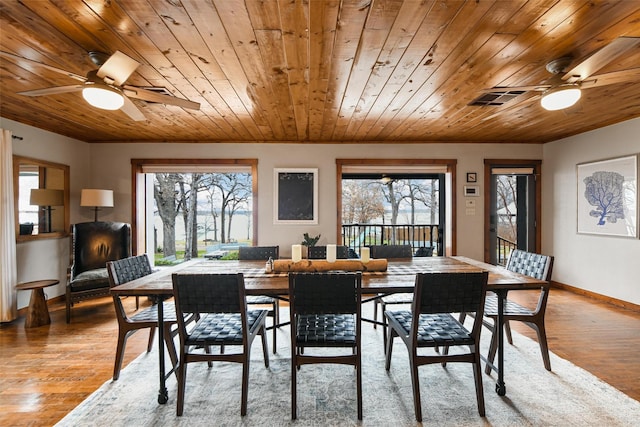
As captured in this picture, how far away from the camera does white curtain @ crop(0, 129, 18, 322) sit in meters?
3.32

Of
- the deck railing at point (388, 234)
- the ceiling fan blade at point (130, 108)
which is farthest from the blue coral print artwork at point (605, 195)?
the ceiling fan blade at point (130, 108)

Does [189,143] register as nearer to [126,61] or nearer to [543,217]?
[126,61]

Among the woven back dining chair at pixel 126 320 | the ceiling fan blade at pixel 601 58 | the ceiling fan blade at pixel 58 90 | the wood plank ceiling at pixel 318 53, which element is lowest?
the woven back dining chair at pixel 126 320

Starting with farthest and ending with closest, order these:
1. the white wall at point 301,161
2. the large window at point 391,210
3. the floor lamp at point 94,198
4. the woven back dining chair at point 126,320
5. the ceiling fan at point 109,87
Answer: the large window at point 391,210 < the white wall at point 301,161 < the floor lamp at point 94,198 < the woven back dining chair at point 126,320 < the ceiling fan at point 109,87

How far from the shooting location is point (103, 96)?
6.87 feet

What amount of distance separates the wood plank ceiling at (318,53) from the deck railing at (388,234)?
3.30 meters

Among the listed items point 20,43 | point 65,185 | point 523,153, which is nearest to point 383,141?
point 523,153

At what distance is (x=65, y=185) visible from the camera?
4.32 meters

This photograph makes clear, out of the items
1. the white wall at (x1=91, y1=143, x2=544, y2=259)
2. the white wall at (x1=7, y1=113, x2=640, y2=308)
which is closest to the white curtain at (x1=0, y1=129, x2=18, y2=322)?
the white wall at (x1=7, y1=113, x2=640, y2=308)

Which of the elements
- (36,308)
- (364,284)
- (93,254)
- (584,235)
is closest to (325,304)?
(364,284)

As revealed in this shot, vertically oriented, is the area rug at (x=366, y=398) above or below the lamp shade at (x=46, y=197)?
below

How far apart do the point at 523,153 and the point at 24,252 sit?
7.12 metres

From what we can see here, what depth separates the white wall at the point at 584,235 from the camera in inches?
148

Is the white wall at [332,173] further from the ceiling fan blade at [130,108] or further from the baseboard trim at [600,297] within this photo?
the ceiling fan blade at [130,108]
